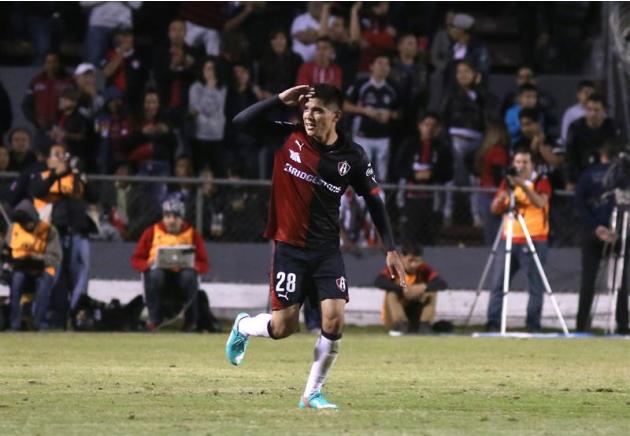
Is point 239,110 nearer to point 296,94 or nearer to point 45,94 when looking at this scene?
point 45,94

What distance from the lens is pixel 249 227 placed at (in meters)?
20.7

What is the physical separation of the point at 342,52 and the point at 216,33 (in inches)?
77.6

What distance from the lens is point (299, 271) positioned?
10.3 meters

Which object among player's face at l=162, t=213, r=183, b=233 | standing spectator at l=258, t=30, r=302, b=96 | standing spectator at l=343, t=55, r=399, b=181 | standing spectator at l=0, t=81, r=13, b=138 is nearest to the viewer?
player's face at l=162, t=213, r=183, b=233

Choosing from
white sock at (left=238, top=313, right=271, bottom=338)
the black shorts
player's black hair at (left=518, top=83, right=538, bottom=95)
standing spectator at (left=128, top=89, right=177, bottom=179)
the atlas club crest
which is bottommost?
white sock at (left=238, top=313, right=271, bottom=338)

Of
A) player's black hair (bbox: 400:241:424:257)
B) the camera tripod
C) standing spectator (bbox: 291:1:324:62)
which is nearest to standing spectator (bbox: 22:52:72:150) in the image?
standing spectator (bbox: 291:1:324:62)

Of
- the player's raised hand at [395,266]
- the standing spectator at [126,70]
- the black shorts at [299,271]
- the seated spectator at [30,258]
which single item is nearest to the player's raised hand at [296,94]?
the black shorts at [299,271]

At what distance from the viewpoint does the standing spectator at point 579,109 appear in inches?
869

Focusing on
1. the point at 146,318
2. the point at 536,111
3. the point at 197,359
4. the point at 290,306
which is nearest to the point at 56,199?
the point at 146,318

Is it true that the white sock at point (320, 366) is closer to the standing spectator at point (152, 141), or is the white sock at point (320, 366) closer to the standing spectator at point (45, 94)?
the standing spectator at point (152, 141)

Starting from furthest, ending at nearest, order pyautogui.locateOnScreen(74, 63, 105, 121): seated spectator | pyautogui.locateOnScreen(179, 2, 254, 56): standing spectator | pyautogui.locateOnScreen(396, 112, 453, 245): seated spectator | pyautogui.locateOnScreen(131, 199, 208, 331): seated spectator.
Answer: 1. pyautogui.locateOnScreen(179, 2, 254, 56): standing spectator
2. pyautogui.locateOnScreen(74, 63, 105, 121): seated spectator
3. pyautogui.locateOnScreen(396, 112, 453, 245): seated spectator
4. pyautogui.locateOnScreen(131, 199, 208, 331): seated spectator

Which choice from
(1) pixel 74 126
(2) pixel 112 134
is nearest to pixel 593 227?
(2) pixel 112 134

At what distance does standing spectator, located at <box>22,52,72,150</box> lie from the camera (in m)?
22.5

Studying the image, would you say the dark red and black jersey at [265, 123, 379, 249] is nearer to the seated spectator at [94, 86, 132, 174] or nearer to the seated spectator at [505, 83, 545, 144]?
the seated spectator at [94, 86, 132, 174]
